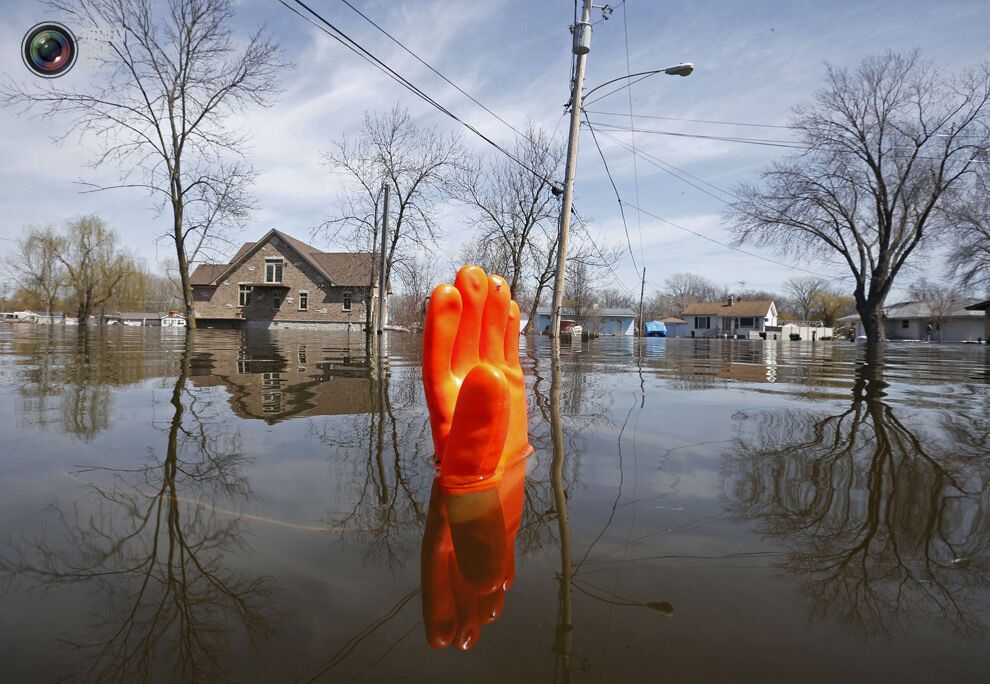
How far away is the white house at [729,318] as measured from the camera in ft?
250

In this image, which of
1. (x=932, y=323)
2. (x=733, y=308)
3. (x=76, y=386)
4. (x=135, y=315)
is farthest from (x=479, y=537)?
(x=135, y=315)

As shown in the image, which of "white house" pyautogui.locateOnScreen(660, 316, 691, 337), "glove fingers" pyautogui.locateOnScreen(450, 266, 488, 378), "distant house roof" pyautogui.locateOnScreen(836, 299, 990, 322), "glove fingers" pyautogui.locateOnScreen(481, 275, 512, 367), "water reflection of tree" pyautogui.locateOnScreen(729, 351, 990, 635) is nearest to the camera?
"water reflection of tree" pyautogui.locateOnScreen(729, 351, 990, 635)

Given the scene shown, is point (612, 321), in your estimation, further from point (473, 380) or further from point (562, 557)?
point (562, 557)

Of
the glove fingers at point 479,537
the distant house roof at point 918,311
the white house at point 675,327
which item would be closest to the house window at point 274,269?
the glove fingers at point 479,537

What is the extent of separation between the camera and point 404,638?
164 cm

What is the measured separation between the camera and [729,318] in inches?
3110

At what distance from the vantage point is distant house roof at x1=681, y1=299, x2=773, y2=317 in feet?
251

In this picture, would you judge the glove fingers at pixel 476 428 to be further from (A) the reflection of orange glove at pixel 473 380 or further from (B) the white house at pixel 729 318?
(B) the white house at pixel 729 318

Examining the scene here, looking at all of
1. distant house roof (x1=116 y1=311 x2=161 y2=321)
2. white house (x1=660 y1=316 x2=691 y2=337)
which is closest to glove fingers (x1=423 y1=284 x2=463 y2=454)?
white house (x1=660 y1=316 x2=691 y2=337)

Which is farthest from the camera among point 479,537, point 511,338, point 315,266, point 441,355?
point 315,266

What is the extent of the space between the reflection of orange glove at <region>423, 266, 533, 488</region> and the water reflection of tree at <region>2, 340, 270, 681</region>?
1.11 meters

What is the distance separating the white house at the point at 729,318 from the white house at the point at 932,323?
1393 cm

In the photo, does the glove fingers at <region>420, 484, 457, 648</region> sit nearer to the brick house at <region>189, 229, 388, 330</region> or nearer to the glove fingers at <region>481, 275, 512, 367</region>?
the glove fingers at <region>481, 275, 512, 367</region>

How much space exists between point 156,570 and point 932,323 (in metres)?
76.6
